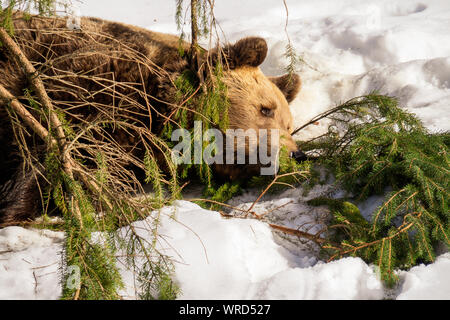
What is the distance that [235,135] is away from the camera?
412 centimetres

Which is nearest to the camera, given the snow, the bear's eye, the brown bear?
the snow

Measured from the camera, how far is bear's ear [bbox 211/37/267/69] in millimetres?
4156

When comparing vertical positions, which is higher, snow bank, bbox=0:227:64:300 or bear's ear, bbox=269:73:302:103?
bear's ear, bbox=269:73:302:103

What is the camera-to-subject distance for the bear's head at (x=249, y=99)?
4.18 meters

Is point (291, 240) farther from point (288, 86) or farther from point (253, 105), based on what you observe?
point (288, 86)

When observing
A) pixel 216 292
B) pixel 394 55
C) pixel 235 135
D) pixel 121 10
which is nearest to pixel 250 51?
pixel 235 135

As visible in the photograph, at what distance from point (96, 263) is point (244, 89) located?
2.68m

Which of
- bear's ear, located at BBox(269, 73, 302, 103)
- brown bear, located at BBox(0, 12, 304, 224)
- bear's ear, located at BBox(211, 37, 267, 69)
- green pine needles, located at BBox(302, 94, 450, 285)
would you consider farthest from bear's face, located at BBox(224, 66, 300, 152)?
green pine needles, located at BBox(302, 94, 450, 285)

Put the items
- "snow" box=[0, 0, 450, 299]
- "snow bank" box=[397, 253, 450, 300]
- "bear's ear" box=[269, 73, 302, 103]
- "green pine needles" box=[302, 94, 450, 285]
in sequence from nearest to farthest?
"snow bank" box=[397, 253, 450, 300] → "snow" box=[0, 0, 450, 299] → "green pine needles" box=[302, 94, 450, 285] → "bear's ear" box=[269, 73, 302, 103]

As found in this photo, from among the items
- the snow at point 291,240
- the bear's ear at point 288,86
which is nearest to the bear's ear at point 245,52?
the snow at point 291,240

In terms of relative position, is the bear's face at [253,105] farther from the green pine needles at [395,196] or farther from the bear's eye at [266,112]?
the green pine needles at [395,196]

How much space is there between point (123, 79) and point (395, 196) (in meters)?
2.53

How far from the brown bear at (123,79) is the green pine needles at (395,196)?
995mm

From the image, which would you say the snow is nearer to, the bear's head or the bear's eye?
the bear's head
